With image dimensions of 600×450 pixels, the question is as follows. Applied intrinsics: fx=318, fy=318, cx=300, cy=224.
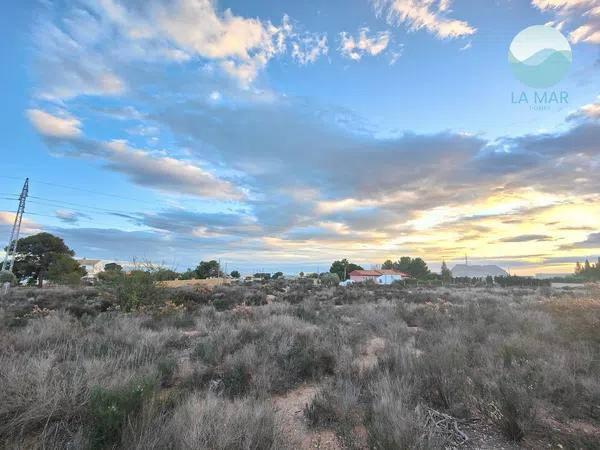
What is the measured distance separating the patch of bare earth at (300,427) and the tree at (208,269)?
2575 inches

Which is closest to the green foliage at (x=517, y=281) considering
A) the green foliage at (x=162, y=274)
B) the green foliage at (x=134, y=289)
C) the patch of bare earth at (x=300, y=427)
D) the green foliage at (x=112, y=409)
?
the green foliage at (x=162, y=274)

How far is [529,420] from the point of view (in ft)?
13.1

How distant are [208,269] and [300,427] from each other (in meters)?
69.6

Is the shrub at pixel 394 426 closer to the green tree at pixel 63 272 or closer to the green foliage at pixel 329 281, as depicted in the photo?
the green foliage at pixel 329 281

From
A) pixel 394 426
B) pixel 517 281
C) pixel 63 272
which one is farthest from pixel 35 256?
pixel 517 281

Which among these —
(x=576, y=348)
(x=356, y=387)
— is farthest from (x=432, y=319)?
(x=356, y=387)

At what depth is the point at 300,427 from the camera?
4125 mm

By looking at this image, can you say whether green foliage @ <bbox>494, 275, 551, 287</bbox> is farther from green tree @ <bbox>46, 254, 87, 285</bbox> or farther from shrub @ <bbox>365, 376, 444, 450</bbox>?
green tree @ <bbox>46, 254, 87, 285</bbox>

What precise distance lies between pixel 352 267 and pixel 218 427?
102 m

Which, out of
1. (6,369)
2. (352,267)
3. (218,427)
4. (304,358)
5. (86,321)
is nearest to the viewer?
(218,427)

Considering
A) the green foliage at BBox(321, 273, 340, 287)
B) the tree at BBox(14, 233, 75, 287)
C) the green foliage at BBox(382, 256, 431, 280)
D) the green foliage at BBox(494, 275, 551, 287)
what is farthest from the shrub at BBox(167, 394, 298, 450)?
the green foliage at BBox(382, 256, 431, 280)

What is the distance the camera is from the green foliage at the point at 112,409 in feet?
10.5

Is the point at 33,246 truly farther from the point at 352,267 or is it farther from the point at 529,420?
the point at 352,267

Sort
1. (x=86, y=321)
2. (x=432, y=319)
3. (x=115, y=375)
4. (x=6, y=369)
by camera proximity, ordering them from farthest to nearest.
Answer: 1. (x=432, y=319)
2. (x=86, y=321)
3. (x=115, y=375)
4. (x=6, y=369)
